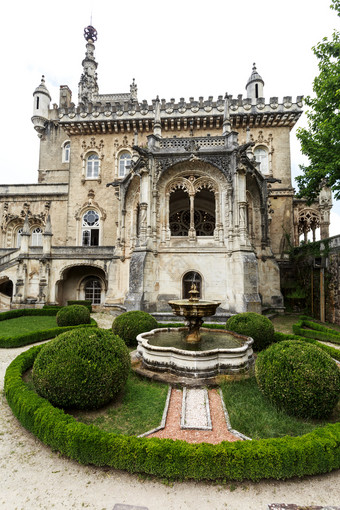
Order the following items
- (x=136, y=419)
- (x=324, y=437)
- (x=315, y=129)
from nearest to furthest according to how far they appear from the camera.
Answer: (x=324, y=437)
(x=136, y=419)
(x=315, y=129)

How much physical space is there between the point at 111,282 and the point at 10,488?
1423 centimetres

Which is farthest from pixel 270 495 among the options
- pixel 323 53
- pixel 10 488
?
pixel 323 53

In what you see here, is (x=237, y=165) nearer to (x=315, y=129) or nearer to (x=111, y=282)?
(x=315, y=129)

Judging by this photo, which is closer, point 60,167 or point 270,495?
point 270,495

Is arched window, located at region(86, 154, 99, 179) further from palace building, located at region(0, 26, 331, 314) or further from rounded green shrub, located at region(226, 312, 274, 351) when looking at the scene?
rounded green shrub, located at region(226, 312, 274, 351)

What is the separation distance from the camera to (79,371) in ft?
16.0

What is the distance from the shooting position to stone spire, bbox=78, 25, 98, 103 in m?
32.9

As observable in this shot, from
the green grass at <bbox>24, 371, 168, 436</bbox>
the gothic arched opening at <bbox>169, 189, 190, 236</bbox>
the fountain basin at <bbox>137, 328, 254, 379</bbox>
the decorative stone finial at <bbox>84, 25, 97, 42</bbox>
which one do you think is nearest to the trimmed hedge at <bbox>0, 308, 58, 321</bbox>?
the green grass at <bbox>24, 371, 168, 436</bbox>

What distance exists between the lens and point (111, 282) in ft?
57.2

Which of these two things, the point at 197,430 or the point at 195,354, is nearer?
the point at 197,430

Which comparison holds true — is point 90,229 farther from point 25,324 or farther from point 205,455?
point 205,455

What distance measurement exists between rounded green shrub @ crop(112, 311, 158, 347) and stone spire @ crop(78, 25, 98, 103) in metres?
31.3

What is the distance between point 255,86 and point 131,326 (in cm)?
2560

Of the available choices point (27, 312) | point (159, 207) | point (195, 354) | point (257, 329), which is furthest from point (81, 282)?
point (195, 354)
